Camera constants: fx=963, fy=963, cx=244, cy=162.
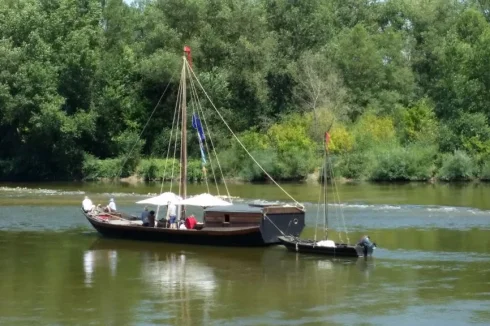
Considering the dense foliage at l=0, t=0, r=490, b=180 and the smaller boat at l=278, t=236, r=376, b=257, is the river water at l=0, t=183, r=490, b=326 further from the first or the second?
the dense foliage at l=0, t=0, r=490, b=180

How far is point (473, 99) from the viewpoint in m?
95.3

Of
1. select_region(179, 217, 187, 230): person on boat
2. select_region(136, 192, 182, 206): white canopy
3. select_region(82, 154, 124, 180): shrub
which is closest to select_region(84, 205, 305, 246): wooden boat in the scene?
select_region(179, 217, 187, 230): person on boat

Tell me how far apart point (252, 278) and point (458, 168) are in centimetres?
5341

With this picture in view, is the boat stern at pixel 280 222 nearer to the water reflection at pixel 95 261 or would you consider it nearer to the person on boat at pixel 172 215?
the person on boat at pixel 172 215

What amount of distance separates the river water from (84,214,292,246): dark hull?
0.49 m

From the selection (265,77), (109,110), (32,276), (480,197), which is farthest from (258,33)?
(32,276)

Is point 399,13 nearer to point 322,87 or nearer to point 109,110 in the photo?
point 322,87

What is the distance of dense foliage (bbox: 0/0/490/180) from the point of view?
307ft

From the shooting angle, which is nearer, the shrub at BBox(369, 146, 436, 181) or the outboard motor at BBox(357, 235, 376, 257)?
the outboard motor at BBox(357, 235, 376, 257)

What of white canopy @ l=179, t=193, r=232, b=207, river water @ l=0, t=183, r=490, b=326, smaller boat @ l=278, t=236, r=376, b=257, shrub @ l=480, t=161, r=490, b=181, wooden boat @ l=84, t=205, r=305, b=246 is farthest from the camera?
shrub @ l=480, t=161, r=490, b=181

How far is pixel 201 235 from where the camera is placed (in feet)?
152

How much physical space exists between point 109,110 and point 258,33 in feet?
58.6

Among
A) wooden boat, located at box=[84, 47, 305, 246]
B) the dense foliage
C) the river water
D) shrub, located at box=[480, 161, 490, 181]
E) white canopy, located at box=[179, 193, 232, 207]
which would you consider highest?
the dense foliage

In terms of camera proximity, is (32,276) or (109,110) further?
(109,110)
